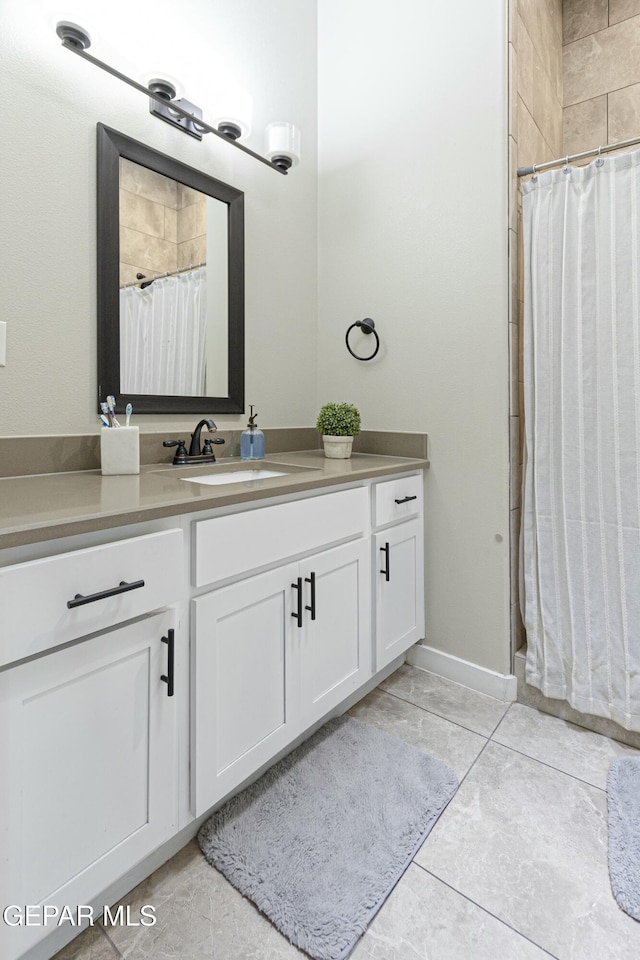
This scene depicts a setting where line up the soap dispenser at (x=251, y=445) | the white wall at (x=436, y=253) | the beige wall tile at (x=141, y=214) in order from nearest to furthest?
the beige wall tile at (x=141, y=214), the white wall at (x=436, y=253), the soap dispenser at (x=251, y=445)

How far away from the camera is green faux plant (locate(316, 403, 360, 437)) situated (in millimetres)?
1886

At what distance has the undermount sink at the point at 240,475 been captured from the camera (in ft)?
5.24

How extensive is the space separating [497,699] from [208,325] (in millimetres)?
1740

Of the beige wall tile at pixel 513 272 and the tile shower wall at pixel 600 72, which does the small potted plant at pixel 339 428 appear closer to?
the beige wall tile at pixel 513 272

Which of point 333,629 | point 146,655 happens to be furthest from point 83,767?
point 333,629

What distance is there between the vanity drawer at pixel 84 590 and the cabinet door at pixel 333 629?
46cm

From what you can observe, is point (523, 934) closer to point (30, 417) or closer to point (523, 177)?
point (30, 417)

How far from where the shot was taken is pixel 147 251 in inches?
62.7


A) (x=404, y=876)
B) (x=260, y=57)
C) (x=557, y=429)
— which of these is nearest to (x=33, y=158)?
(x=260, y=57)

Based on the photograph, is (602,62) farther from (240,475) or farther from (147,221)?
(240,475)

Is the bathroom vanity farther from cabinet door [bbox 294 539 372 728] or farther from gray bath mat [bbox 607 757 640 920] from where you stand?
gray bath mat [bbox 607 757 640 920]

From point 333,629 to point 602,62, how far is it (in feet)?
8.87

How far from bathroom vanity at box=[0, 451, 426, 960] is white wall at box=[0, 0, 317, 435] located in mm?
309

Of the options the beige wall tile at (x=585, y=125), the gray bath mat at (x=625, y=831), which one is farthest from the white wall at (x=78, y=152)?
the gray bath mat at (x=625, y=831)
